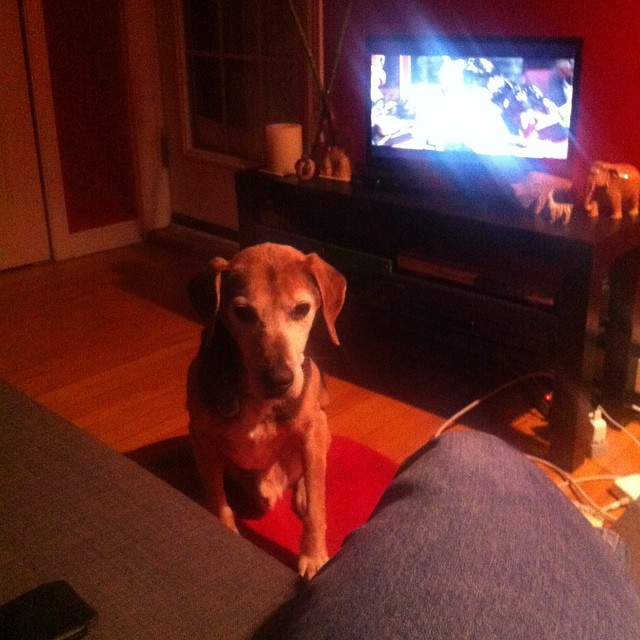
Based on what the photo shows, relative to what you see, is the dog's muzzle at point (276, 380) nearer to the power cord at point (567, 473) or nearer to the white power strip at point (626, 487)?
the power cord at point (567, 473)

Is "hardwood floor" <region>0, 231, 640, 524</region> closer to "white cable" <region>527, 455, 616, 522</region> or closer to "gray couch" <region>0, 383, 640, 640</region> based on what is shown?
"white cable" <region>527, 455, 616, 522</region>

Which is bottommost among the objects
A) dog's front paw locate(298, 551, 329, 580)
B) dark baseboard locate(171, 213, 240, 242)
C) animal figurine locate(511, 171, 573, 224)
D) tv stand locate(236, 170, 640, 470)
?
dog's front paw locate(298, 551, 329, 580)

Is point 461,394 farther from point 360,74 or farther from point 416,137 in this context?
point 360,74

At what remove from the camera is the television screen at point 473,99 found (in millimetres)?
2320

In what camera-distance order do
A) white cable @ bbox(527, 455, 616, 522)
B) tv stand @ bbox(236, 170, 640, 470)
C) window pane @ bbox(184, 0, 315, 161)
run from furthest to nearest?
window pane @ bbox(184, 0, 315, 161) < tv stand @ bbox(236, 170, 640, 470) < white cable @ bbox(527, 455, 616, 522)

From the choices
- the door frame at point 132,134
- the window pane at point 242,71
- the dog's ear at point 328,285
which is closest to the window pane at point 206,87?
the window pane at point 242,71

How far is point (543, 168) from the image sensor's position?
2484 mm

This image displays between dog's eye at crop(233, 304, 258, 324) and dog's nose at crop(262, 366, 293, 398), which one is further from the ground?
dog's eye at crop(233, 304, 258, 324)

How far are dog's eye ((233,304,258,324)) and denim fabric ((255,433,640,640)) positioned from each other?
2.46ft

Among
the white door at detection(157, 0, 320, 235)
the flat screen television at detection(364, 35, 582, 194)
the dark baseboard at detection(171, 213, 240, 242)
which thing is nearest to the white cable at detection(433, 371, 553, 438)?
the flat screen television at detection(364, 35, 582, 194)

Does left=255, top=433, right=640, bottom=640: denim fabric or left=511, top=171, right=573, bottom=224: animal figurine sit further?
left=511, top=171, right=573, bottom=224: animal figurine

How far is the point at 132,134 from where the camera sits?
4195mm

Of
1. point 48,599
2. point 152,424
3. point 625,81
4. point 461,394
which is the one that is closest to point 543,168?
point 625,81

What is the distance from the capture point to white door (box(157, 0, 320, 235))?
11.6ft
